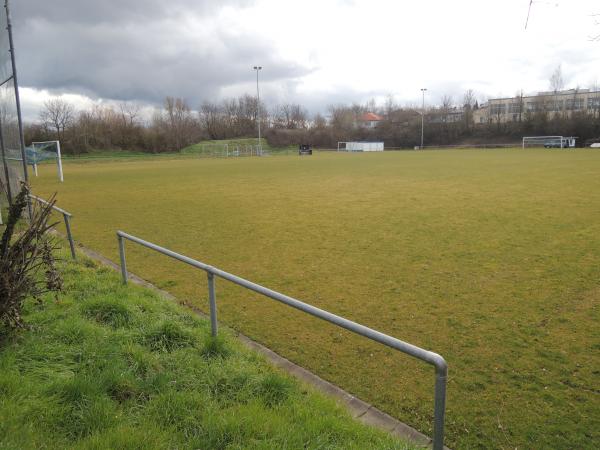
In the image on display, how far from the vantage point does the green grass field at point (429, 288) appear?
3.12 metres

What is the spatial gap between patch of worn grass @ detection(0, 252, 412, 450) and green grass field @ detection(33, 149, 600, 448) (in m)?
0.69

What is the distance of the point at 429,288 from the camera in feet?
18.1

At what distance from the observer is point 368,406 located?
2994 mm

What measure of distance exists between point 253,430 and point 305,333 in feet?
6.28

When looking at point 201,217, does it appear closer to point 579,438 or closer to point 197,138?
point 579,438

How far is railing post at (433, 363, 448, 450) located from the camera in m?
1.90

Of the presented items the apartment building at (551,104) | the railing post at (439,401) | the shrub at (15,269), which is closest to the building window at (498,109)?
the apartment building at (551,104)

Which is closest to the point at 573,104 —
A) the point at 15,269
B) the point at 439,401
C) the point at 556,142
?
the point at 556,142

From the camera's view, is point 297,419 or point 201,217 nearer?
point 297,419

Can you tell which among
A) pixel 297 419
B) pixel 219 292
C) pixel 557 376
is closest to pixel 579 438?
pixel 557 376

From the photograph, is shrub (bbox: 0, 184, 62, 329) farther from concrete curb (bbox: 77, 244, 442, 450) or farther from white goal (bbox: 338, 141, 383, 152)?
white goal (bbox: 338, 141, 383, 152)

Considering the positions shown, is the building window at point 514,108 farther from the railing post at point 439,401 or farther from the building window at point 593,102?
the railing post at point 439,401

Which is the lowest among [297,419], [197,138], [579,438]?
[579,438]

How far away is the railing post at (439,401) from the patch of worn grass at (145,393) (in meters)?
0.40
